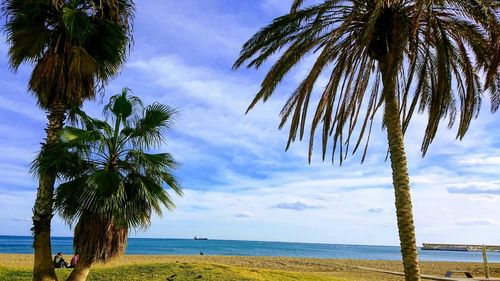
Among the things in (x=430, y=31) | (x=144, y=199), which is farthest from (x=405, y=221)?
(x=144, y=199)

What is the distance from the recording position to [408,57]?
12648 millimetres

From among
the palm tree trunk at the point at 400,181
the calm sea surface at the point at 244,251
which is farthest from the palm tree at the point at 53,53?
the calm sea surface at the point at 244,251

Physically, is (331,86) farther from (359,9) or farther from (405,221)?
(405,221)

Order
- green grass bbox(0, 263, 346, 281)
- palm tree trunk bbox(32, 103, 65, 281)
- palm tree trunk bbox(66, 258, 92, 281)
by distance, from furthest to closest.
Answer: green grass bbox(0, 263, 346, 281) < palm tree trunk bbox(66, 258, 92, 281) < palm tree trunk bbox(32, 103, 65, 281)

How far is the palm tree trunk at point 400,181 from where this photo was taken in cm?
1015

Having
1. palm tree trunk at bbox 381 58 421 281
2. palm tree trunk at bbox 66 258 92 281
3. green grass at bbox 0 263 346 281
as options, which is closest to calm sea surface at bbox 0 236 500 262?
green grass at bbox 0 263 346 281

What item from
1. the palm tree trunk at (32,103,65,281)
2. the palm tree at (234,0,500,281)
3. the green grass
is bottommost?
the green grass

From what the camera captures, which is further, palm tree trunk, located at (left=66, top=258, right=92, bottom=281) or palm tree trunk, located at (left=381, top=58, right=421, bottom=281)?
palm tree trunk, located at (left=66, top=258, right=92, bottom=281)

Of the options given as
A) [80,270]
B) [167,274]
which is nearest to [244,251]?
[167,274]

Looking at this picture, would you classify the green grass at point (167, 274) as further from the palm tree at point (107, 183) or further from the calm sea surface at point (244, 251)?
the calm sea surface at point (244, 251)

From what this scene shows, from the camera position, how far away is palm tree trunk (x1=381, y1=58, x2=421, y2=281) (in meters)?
10.1

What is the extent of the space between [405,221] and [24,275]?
11462 mm

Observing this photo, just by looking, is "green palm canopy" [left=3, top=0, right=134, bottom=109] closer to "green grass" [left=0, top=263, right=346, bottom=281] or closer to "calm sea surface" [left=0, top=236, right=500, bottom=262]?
"green grass" [left=0, top=263, right=346, bottom=281]

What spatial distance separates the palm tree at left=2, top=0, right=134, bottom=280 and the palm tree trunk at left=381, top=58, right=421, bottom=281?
7.55 meters
